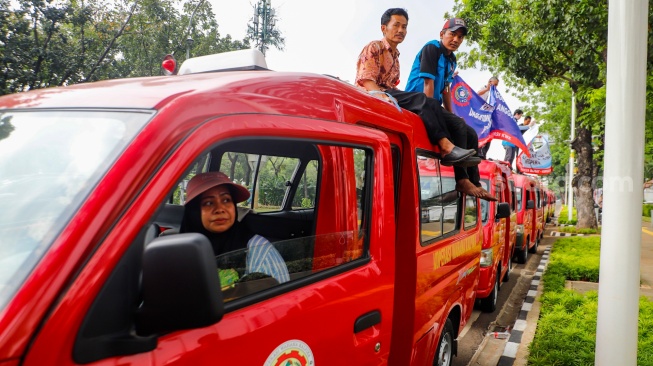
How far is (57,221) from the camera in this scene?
1157 millimetres

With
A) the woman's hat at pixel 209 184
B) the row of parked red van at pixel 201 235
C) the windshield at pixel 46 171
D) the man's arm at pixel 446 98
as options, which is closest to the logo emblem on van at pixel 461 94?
the man's arm at pixel 446 98

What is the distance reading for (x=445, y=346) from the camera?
3734 millimetres

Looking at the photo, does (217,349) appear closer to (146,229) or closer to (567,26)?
(146,229)

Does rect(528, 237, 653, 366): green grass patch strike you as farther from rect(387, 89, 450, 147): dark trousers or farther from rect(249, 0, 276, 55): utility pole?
rect(249, 0, 276, 55): utility pole

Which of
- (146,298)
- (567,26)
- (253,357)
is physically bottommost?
(253,357)

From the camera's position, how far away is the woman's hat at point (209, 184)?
6.00 feet

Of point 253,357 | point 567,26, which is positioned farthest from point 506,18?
point 253,357

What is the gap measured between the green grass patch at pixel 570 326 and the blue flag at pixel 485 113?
3092 mm

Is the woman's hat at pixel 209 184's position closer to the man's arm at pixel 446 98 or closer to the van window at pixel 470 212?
the van window at pixel 470 212

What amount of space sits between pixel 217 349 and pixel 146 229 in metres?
0.42

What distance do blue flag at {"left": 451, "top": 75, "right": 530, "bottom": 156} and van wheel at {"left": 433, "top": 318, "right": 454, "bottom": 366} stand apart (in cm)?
602

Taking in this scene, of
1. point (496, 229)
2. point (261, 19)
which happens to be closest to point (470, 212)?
point (496, 229)

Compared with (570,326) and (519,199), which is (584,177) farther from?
(570,326)

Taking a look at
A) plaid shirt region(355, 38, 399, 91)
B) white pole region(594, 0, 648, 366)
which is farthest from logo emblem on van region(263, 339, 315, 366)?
plaid shirt region(355, 38, 399, 91)
